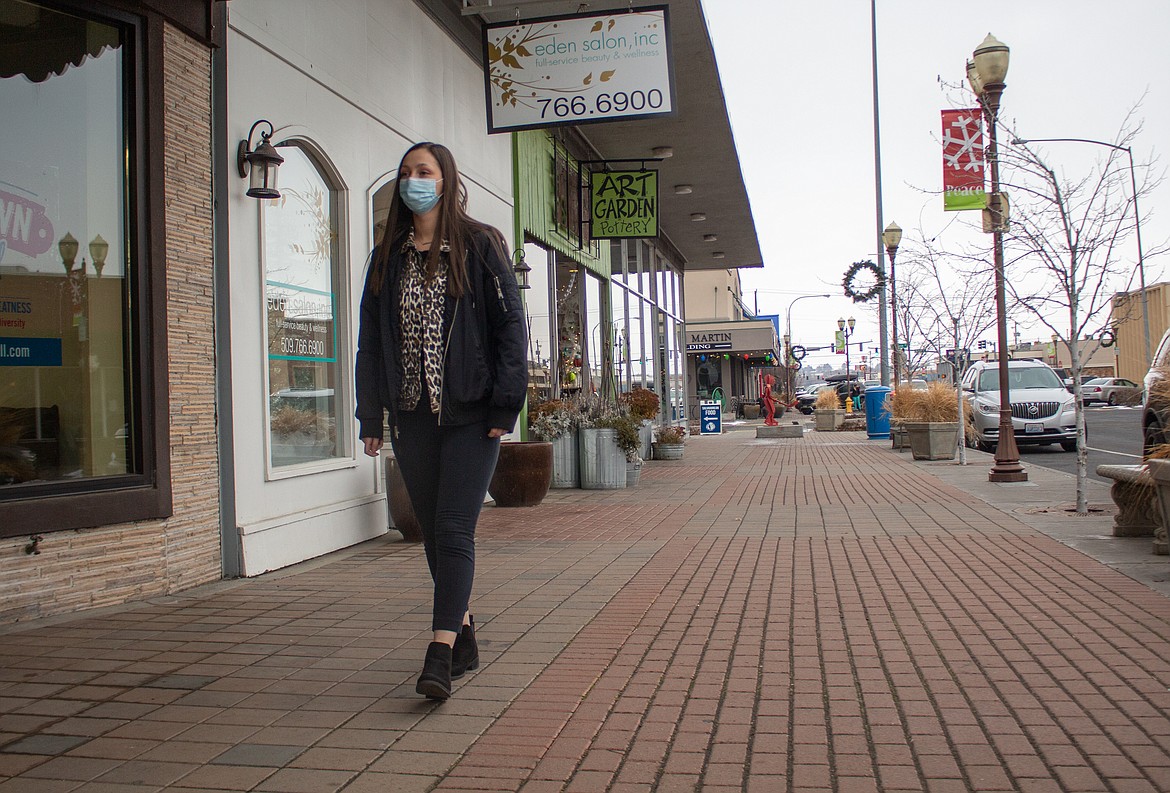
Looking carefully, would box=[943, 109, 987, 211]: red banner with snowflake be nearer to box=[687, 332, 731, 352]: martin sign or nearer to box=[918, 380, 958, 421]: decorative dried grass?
box=[918, 380, 958, 421]: decorative dried grass

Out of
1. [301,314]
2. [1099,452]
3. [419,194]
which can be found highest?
[419,194]

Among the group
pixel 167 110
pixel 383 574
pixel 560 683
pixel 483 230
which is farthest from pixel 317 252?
pixel 560 683

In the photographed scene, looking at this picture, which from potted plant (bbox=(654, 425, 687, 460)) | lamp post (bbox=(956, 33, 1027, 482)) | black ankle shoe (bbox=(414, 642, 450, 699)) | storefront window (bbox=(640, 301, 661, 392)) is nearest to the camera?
black ankle shoe (bbox=(414, 642, 450, 699))

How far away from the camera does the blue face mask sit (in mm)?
3920

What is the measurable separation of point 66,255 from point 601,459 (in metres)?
7.74

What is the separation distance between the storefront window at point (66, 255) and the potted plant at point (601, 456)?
24.1 feet

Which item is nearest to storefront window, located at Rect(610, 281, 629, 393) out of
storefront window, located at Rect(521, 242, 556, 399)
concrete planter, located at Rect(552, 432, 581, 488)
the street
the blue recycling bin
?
storefront window, located at Rect(521, 242, 556, 399)

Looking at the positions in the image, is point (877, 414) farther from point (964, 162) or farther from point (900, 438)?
point (964, 162)

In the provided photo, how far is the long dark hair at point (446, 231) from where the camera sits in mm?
3877

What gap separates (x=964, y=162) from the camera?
40.0 ft

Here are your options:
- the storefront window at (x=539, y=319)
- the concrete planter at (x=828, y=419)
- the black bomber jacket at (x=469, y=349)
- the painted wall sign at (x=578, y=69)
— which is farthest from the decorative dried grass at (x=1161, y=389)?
the concrete planter at (x=828, y=419)

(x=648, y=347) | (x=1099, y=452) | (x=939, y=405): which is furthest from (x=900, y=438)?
(x=648, y=347)

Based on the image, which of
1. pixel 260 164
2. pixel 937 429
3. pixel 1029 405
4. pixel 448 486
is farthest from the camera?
pixel 1029 405

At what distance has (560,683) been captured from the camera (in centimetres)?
403
